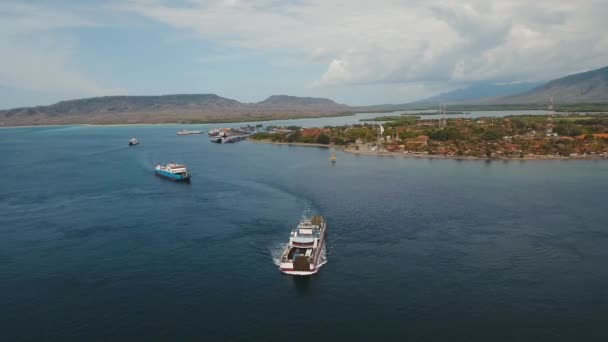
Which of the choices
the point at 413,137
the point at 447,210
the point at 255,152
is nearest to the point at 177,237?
the point at 447,210

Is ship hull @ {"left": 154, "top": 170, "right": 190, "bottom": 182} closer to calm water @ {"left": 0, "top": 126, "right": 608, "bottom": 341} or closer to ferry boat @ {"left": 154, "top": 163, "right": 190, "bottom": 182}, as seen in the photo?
ferry boat @ {"left": 154, "top": 163, "right": 190, "bottom": 182}

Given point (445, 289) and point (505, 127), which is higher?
point (505, 127)

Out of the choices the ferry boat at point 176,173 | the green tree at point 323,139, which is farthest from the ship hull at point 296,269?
the green tree at point 323,139

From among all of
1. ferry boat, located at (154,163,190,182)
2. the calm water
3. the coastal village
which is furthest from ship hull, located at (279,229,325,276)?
the coastal village

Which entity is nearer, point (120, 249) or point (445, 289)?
point (445, 289)

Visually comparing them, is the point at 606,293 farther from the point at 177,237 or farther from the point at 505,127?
the point at 505,127

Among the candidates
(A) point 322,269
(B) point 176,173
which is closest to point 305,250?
(A) point 322,269
